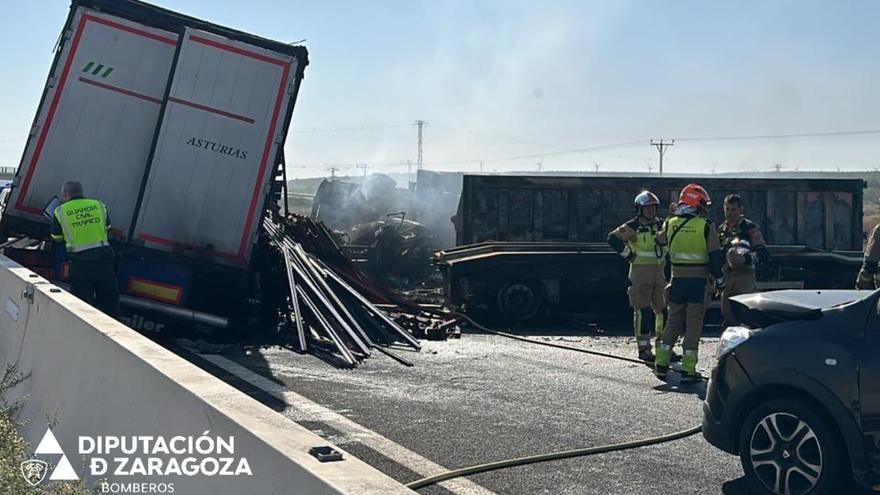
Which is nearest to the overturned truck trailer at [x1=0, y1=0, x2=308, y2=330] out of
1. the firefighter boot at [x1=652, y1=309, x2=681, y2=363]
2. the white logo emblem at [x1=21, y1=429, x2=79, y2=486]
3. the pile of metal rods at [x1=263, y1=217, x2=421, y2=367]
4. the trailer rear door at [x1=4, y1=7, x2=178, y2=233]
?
the trailer rear door at [x1=4, y1=7, x2=178, y2=233]

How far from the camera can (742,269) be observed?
400 inches

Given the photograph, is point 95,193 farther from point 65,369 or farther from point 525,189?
point 525,189

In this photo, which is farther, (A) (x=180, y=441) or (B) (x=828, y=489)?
(B) (x=828, y=489)

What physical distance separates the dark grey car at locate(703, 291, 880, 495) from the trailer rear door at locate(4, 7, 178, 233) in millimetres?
7573

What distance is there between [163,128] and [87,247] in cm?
171

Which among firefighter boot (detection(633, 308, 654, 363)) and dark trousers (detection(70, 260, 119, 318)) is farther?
firefighter boot (detection(633, 308, 654, 363))

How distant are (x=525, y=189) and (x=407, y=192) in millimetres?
25772

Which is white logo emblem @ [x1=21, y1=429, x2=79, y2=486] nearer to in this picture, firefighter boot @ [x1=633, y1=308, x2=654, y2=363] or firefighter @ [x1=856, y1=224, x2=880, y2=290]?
firefighter boot @ [x1=633, y1=308, x2=654, y2=363]

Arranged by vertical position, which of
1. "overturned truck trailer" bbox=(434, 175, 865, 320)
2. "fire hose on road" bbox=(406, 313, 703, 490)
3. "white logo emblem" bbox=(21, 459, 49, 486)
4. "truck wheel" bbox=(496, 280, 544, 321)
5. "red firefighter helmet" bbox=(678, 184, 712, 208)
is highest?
"overturned truck trailer" bbox=(434, 175, 865, 320)

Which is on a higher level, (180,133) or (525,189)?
(525,189)

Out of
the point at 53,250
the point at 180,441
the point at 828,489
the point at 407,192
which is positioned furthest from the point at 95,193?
the point at 407,192

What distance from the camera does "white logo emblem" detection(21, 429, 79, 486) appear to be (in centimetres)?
530

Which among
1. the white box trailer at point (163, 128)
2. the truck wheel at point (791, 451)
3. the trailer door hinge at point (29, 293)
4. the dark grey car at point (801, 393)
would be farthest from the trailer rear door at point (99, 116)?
the truck wheel at point (791, 451)

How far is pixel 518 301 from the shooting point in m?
15.9
